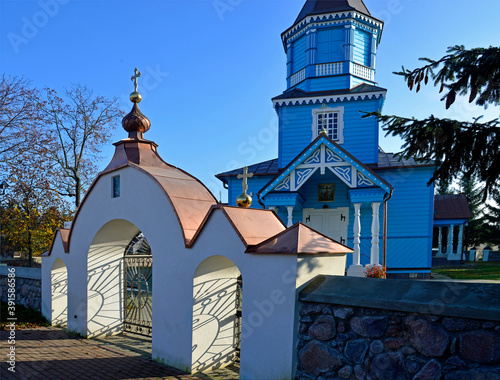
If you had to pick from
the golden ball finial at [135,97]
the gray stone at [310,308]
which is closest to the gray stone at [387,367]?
the gray stone at [310,308]

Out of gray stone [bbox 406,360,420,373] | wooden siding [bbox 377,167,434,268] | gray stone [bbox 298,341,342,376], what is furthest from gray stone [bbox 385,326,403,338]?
wooden siding [bbox 377,167,434,268]

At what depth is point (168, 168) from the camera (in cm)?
732

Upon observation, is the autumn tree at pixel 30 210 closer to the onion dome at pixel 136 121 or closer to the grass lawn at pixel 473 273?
the onion dome at pixel 136 121

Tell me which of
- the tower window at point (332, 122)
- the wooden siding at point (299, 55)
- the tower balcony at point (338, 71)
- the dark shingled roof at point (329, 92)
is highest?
the wooden siding at point (299, 55)

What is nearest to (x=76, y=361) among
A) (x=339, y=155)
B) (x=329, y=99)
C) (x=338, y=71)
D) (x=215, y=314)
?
(x=215, y=314)

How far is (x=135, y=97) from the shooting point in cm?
768

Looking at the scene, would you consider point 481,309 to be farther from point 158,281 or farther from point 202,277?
point 158,281

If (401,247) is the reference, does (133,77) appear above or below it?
above

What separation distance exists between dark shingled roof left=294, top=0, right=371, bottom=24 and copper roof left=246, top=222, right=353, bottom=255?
41.5 feet

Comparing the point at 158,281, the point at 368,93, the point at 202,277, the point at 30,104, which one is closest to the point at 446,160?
Answer: the point at 202,277

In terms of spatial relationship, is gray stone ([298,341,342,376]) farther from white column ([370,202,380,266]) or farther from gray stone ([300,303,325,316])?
white column ([370,202,380,266])

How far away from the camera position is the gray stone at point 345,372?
4004mm

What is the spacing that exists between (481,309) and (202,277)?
11.8 ft

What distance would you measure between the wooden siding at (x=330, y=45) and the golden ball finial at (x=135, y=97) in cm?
953
